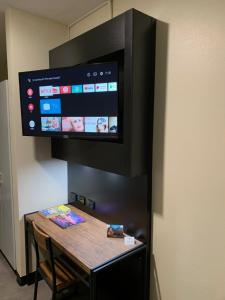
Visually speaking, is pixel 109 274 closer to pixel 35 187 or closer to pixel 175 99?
pixel 35 187

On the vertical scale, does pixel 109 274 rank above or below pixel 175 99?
below

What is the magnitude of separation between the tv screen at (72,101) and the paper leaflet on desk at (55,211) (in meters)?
0.85

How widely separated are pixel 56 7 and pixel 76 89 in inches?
36.7

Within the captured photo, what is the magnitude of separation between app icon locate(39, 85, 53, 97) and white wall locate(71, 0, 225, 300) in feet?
2.96

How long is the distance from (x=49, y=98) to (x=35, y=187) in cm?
100

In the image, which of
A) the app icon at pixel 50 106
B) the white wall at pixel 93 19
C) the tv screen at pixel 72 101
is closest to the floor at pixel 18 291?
the tv screen at pixel 72 101

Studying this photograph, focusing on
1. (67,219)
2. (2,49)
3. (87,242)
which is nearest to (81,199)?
(67,219)

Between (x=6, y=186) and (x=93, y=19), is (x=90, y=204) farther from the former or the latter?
(x=93, y=19)

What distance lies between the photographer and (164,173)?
1.70m

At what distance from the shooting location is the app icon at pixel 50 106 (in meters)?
1.94

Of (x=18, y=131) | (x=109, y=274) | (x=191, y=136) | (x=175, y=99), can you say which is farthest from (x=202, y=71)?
(x=109, y=274)

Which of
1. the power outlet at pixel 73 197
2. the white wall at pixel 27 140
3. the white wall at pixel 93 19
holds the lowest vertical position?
the power outlet at pixel 73 197

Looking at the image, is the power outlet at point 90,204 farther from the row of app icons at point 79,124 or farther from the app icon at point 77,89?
the app icon at point 77,89

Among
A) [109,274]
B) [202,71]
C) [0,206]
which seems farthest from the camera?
[0,206]
